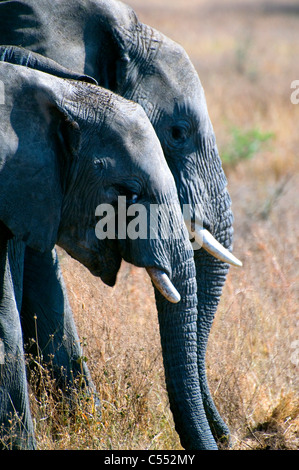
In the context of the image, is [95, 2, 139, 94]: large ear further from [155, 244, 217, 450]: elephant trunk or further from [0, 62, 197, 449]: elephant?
[155, 244, 217, 450]: elephant trunk

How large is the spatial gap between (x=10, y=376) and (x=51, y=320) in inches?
34.2

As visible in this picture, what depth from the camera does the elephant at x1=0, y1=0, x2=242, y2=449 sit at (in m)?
4.33

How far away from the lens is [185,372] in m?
3.89

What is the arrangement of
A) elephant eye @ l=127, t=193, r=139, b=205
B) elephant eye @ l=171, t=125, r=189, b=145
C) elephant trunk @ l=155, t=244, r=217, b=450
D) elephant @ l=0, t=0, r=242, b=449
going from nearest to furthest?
elephant eye @ l=127, t=193, r=139, b=205 → elephant trunk @ l=155, t=244, r=217, b=450 → elephant @ l=0, t=0, r=242, b=449 → elephant eye @ l=171, t=125, r=189, b=145

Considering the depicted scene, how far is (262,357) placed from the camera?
5.32m

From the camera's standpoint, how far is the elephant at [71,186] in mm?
3305

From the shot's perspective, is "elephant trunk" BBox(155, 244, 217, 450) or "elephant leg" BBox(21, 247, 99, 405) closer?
"elephant trunk" BBox(155, 244, 217, 450)

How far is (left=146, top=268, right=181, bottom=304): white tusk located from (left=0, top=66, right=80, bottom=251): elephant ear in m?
0.45

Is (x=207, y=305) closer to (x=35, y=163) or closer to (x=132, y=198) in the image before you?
(x=132, y=198)

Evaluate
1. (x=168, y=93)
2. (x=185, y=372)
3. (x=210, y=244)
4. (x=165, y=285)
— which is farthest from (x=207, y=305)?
(x=168, y=93)

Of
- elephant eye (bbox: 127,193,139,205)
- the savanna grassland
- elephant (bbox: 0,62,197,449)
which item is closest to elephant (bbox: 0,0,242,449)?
the savanna grassland

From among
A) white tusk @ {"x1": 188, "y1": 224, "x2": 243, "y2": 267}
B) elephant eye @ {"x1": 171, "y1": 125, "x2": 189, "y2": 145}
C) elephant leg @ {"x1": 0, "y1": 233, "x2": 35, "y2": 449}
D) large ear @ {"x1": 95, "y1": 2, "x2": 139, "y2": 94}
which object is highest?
large ear @ {"x1": 95, "y1": 2, "x2": 139, "y2": 94}

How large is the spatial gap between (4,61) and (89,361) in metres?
1.85
